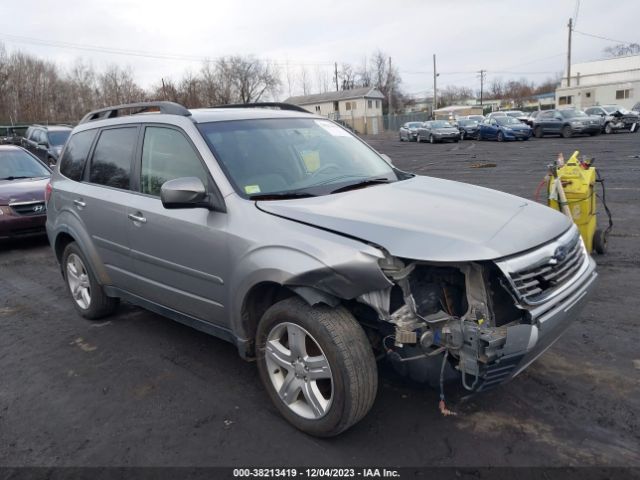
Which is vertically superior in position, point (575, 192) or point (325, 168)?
point (325, 168)

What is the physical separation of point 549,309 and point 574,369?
1200 millimetres

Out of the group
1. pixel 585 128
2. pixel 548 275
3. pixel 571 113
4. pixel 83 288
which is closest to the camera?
pixel 548 275

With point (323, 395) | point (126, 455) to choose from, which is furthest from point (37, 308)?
point (323, 395)

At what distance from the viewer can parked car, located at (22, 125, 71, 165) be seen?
635 inches

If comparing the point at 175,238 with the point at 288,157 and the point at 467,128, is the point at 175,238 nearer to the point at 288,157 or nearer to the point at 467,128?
the point at 288,157

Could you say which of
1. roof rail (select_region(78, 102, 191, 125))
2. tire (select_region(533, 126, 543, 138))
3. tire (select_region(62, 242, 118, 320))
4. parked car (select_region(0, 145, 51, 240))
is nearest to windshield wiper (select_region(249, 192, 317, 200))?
roof rail (select_region(78, 102, 191, 125))

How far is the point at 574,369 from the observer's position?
3.64 metres

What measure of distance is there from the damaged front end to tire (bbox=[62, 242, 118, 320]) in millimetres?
3059

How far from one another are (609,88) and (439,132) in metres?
35.0

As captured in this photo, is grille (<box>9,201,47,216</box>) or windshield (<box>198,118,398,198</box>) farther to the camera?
grille (<box>9,201,47,216</box>)

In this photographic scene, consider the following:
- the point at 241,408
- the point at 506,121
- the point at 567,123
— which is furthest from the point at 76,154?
the point at 506,121

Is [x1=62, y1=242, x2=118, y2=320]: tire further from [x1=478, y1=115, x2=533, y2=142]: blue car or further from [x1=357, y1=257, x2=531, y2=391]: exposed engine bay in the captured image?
[x1=478, y1=115, x2=533, y2=142]: blue car

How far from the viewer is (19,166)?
9281 mm

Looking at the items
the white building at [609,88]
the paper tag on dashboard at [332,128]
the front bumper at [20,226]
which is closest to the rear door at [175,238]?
the paper tag on dashboard at [332,128]
